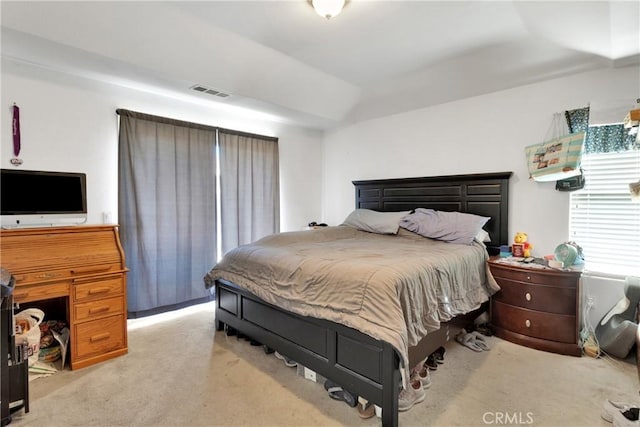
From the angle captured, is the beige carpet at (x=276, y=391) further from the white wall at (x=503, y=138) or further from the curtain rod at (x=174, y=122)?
the curtain rod at (x=174, y=122)

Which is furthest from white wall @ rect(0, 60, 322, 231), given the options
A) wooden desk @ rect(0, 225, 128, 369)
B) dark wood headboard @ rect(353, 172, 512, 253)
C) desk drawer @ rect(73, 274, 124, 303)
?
dark wood headboard @ rect(353, 172, 512, 253)

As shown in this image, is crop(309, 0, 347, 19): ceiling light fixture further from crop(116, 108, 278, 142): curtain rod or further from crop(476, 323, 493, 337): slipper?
crop(476, 323, 493, 337): slipper

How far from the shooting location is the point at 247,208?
4.10 m

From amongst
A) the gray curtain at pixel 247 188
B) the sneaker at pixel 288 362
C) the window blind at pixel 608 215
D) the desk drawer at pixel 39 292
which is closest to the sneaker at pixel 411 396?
the sneaker at pixel 288 362

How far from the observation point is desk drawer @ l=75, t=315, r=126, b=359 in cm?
227

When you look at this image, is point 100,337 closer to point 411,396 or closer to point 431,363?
point 411,396

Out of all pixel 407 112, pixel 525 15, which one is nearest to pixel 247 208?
pixel 407 112

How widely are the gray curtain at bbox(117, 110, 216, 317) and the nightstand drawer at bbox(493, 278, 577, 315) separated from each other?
10.4 ft

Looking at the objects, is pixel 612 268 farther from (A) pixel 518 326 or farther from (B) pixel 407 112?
(B) pixel 407 112

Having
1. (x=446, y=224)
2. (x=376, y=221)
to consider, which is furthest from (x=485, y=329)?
(x=376, y=221)

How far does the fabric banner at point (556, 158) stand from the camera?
266 cm

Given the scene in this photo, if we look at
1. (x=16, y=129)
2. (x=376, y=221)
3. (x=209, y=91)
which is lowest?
(x=376, y=221)

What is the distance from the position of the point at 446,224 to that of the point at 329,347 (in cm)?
192

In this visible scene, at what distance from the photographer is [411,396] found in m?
1.90
